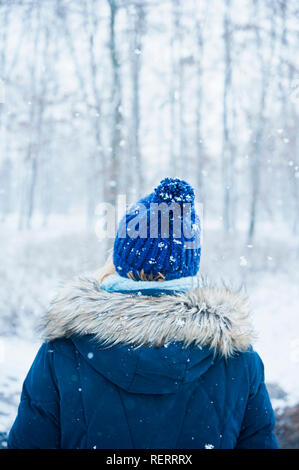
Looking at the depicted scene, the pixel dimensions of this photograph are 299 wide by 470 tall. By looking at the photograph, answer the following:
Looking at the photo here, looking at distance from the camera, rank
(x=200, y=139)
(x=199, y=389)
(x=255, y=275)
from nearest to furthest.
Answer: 1. (x=199, y=389)
2. (x=255, y=275)
3. (x=200, y=139)

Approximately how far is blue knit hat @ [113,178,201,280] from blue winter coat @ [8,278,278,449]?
13 centimetres

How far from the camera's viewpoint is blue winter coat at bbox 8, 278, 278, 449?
104 centimetres

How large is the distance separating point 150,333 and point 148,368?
0.34 feet

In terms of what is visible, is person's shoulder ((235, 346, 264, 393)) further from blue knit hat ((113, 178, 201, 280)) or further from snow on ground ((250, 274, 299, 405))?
snow on ground ((250, 274, 299, 405))

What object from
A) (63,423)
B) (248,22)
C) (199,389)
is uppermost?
(248,22)

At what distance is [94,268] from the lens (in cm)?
873

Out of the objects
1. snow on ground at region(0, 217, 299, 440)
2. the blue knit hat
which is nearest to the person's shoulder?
the blue knit hat

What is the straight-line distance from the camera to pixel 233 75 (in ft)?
34.0

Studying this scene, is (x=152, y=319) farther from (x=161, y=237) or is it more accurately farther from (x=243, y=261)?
(x=243, y=261)

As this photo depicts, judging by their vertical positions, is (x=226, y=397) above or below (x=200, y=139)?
below

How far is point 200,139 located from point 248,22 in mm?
5153

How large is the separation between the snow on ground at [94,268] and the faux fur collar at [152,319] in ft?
6.25

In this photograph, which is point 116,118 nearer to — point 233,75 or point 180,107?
point 233,75

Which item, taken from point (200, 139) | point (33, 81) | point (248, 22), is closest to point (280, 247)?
point (200, 139)
